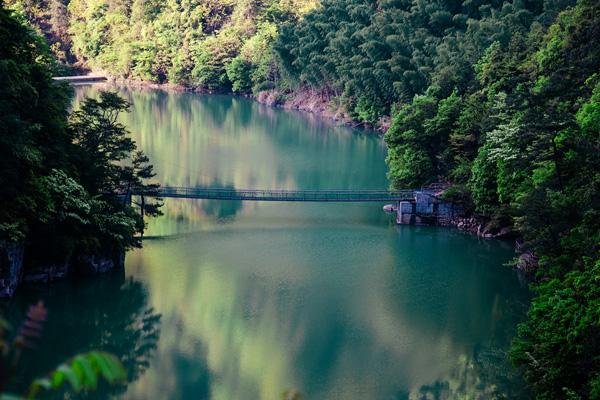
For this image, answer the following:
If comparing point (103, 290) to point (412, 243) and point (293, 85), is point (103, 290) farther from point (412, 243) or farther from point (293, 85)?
point (293, 85)

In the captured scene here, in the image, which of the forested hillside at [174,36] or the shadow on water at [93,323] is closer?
the shadow on water at [93,323]

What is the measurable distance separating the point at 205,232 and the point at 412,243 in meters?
9.62

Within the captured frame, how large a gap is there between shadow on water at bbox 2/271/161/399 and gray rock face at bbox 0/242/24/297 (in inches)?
18.0

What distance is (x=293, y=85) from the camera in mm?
90188

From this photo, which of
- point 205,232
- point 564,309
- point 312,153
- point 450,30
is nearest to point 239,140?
point 312,153

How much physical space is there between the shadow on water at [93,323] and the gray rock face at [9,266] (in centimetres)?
46

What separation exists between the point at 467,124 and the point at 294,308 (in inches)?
686

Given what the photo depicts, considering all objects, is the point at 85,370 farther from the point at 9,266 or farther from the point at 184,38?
the point at 184,38

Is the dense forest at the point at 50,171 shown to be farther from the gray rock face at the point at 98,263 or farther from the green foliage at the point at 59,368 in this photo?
the green foliage at the point at 59,368

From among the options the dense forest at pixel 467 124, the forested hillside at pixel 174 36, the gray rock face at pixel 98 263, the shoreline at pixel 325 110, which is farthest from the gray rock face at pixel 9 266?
the forested hillside at pixel 174 36

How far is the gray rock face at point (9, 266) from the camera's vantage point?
25.9 m

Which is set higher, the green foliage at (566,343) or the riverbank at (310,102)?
the riverbank at (310,102)

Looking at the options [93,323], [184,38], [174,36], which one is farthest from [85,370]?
[174,36]

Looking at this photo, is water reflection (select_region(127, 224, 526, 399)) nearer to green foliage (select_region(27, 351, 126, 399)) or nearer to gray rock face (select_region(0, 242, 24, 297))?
gray rock face (select_region(0, 242, 24, 297))
